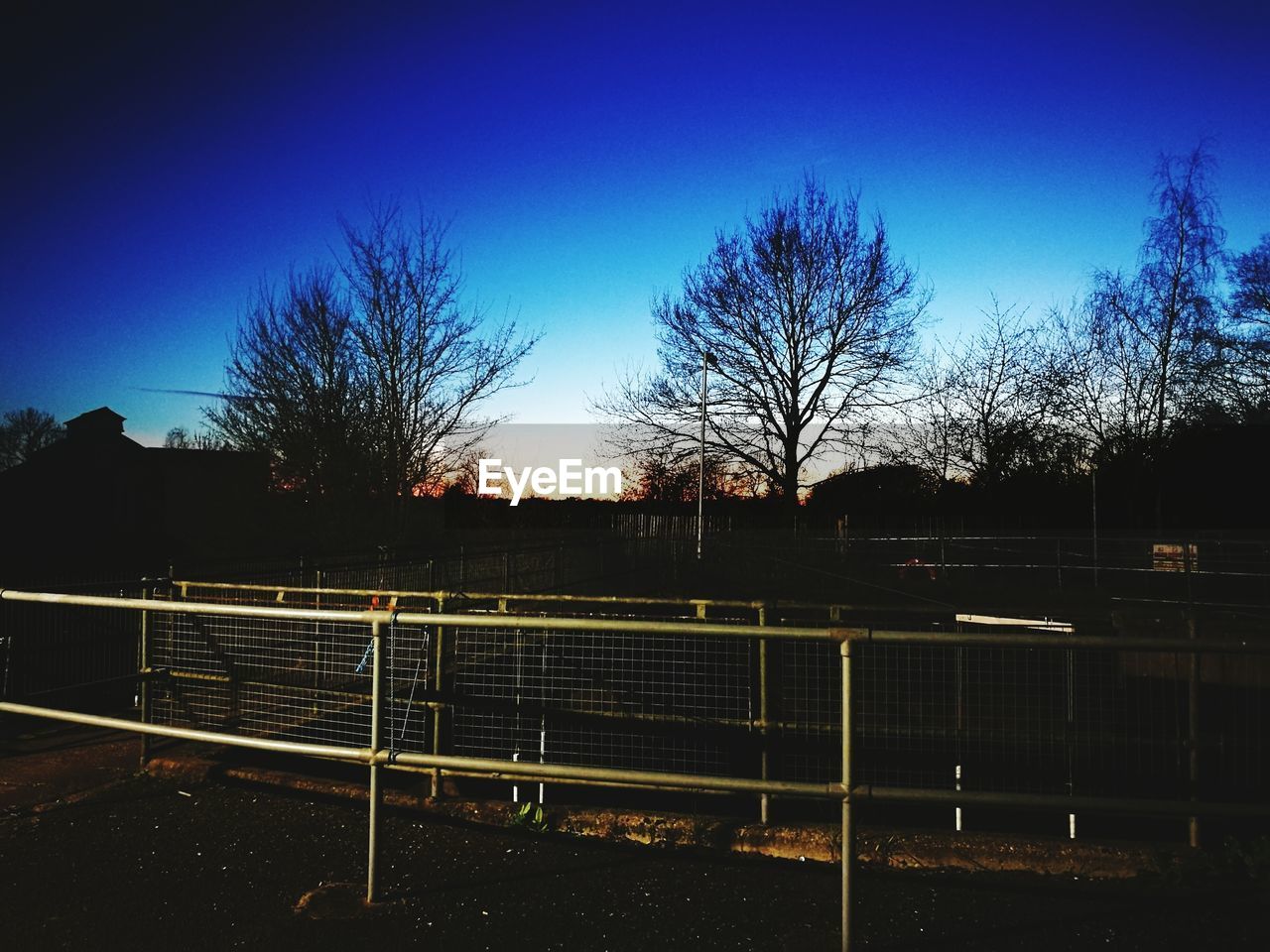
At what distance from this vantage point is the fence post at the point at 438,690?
209 inches

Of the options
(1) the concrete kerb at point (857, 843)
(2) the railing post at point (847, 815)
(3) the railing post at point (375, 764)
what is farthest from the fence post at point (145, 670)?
(2) the railing post at point (847, 815)

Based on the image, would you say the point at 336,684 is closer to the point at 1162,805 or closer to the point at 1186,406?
the point at 1162,805

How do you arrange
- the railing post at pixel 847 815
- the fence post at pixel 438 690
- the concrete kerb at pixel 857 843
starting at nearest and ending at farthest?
1. the railing post at pixel 847 815
2. the concrete kerb at pixel 857 843
3. the fence post at pixel 438 690

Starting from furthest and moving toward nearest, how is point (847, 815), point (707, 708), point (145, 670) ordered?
point (145, 670) → point (707, 708) → point (847, 815)

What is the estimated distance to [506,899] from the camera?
13.0 ft

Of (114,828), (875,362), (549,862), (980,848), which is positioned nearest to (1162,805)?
(980,848)

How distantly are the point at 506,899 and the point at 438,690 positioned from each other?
70.4 inches

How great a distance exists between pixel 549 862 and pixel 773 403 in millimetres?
29551

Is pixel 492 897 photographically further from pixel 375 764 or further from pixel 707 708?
pixel 707 708

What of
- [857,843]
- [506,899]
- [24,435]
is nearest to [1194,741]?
[857,843]

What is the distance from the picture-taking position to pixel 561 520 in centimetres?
3425

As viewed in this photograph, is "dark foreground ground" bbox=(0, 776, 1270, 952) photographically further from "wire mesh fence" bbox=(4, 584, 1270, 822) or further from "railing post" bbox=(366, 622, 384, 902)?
"wire mesh fence" bbox=(4, 584, 1270, 822)

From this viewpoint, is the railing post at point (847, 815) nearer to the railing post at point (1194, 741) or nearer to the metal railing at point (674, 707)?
the metal railing at point (674, 707)

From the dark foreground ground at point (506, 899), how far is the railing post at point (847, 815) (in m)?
0.26
